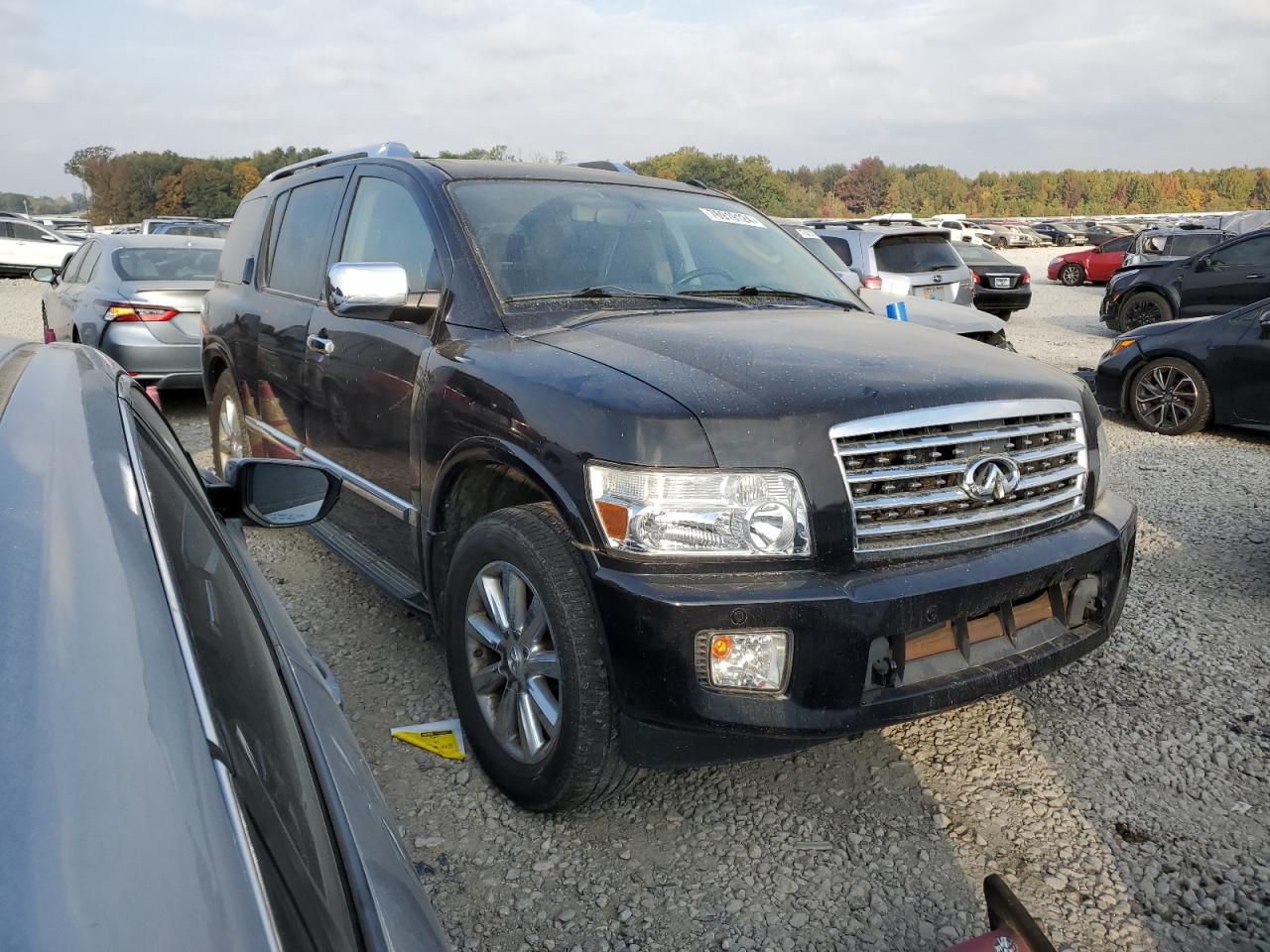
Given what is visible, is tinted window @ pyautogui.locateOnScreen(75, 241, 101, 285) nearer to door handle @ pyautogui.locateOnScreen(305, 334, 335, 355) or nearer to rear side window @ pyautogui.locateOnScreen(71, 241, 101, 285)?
rear side window @ pyautogui.locateOnScreen(71, 241, 101, 285)

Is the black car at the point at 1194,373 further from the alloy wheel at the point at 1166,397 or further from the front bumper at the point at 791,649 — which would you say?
the front bumper at the point at 791,649

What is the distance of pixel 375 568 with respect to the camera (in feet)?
12.1

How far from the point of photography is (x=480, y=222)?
3.37m

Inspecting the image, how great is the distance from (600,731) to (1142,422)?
24.4 ft

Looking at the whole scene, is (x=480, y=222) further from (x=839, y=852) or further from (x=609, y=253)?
(x=839, y=852)

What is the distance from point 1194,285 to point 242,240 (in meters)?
12.5

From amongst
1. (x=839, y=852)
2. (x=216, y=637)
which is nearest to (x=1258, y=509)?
(x=839, y=852)

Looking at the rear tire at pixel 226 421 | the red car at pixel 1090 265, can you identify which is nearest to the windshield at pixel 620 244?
the rear tire at pixel 226 421

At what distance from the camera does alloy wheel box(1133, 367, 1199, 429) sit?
8023 mm

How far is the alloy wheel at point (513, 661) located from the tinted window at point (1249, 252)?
1311 centimetres

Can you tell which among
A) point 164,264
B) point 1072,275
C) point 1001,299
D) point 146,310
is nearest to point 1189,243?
point 1001,299

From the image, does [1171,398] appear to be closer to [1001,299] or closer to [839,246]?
[839,246]

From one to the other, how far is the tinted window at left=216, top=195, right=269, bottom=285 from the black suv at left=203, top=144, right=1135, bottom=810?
1.67m

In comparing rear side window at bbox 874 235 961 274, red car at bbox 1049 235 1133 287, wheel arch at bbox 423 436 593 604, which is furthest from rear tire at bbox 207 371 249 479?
red car at bbox 1049 235 1133 287
